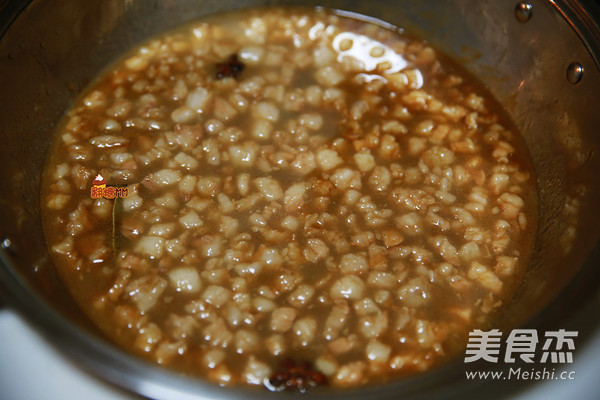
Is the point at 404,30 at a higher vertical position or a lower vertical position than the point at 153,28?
higher

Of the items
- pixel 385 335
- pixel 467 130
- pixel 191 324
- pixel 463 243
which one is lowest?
pixel 191 324

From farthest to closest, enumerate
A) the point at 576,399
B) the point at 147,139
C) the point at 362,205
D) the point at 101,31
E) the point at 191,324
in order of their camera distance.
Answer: the point at 101,31 → the point at 147,139 → the point at 362,205 → the point at 191,324 → the point at 576,399

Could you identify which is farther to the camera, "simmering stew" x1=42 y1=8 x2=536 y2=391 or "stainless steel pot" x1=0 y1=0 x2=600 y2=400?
"simmering stew" x1=42 y1=8 x2=536 y2=391

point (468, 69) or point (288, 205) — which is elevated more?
point (468, 69)

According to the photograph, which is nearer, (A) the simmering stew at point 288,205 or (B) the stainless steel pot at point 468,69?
(B) the stainless steel pot at point 468,69

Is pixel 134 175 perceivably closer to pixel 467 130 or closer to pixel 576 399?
pixel 467 130

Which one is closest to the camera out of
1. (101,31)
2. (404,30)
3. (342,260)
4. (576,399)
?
(576,399)

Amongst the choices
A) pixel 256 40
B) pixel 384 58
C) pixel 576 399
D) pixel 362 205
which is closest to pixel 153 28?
pixel 256 40

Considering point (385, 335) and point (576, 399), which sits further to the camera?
point (385, 335)
